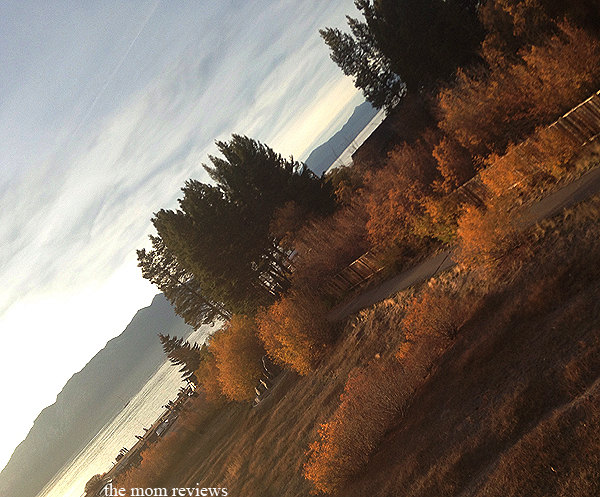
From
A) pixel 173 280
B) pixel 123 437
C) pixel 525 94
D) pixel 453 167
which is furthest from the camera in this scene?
pixel 123 437

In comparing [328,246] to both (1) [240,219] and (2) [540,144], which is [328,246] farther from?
(2) [540,144]

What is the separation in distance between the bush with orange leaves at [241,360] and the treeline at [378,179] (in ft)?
0.37

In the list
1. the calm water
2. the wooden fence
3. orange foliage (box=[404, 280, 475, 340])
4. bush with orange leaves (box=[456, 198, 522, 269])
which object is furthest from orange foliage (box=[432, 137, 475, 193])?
the calm water

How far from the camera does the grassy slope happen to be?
694 cm

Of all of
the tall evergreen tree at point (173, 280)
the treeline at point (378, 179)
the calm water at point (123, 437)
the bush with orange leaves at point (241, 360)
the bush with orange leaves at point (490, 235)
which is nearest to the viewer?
the bush with orange leaves at point (490, 235)

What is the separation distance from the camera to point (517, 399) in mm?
→ 8875

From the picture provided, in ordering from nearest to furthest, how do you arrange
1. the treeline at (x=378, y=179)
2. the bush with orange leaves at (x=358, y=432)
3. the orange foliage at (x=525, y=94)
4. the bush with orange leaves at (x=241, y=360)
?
the bush with orange leaves at (x=358, y=432)
the orange foliage at (x=525, y=94)
the treeline at (x=378, y=179)
the bush with orange leaves at (x=241, y=360)

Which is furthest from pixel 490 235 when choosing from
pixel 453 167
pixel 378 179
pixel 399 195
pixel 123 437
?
pixel 123 437

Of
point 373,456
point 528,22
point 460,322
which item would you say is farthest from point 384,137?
point 373,456

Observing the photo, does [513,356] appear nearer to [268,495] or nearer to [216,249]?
[268,495]

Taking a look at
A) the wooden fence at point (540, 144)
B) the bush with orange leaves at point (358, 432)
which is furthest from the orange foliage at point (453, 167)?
the bush with orange leaves at point (358, 432)

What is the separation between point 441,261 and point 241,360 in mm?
21735

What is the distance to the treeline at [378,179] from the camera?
2430 centimetres

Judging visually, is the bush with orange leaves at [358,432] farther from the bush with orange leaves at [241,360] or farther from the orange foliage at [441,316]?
the bush with orange leaves at [241,360]
